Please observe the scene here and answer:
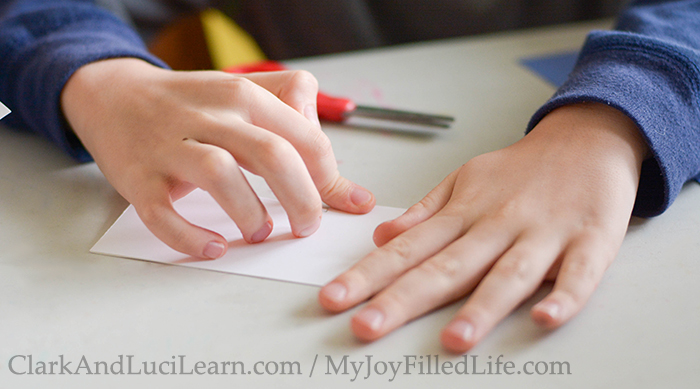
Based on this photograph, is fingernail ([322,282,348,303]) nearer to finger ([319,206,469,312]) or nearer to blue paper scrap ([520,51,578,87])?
finger ([319,206,469,312])

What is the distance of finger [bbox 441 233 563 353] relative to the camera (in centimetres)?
36

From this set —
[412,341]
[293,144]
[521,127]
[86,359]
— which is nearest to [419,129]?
[521,127]

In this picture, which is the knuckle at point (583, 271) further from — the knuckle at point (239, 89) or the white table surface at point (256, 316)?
the knuckle at point (239, 89)

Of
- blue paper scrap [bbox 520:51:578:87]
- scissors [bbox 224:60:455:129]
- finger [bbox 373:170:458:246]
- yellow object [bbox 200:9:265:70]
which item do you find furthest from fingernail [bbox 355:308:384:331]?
yellow object [bbox 200:9:265:70]

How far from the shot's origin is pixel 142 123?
20.5 inches

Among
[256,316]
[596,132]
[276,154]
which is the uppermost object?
[596,132]

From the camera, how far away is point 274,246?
1.55ft

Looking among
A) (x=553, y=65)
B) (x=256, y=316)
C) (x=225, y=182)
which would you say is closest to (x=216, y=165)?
(x=225, y=182)

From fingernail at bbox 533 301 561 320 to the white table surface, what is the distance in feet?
0.06

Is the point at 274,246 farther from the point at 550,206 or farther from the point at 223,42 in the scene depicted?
the point at 223,42

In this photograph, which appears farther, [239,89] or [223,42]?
[223,42]

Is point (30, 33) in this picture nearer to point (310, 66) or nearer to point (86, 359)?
point (310, 66)

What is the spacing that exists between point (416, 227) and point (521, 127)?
0.33 metres

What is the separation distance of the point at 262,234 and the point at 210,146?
0.31 ft
